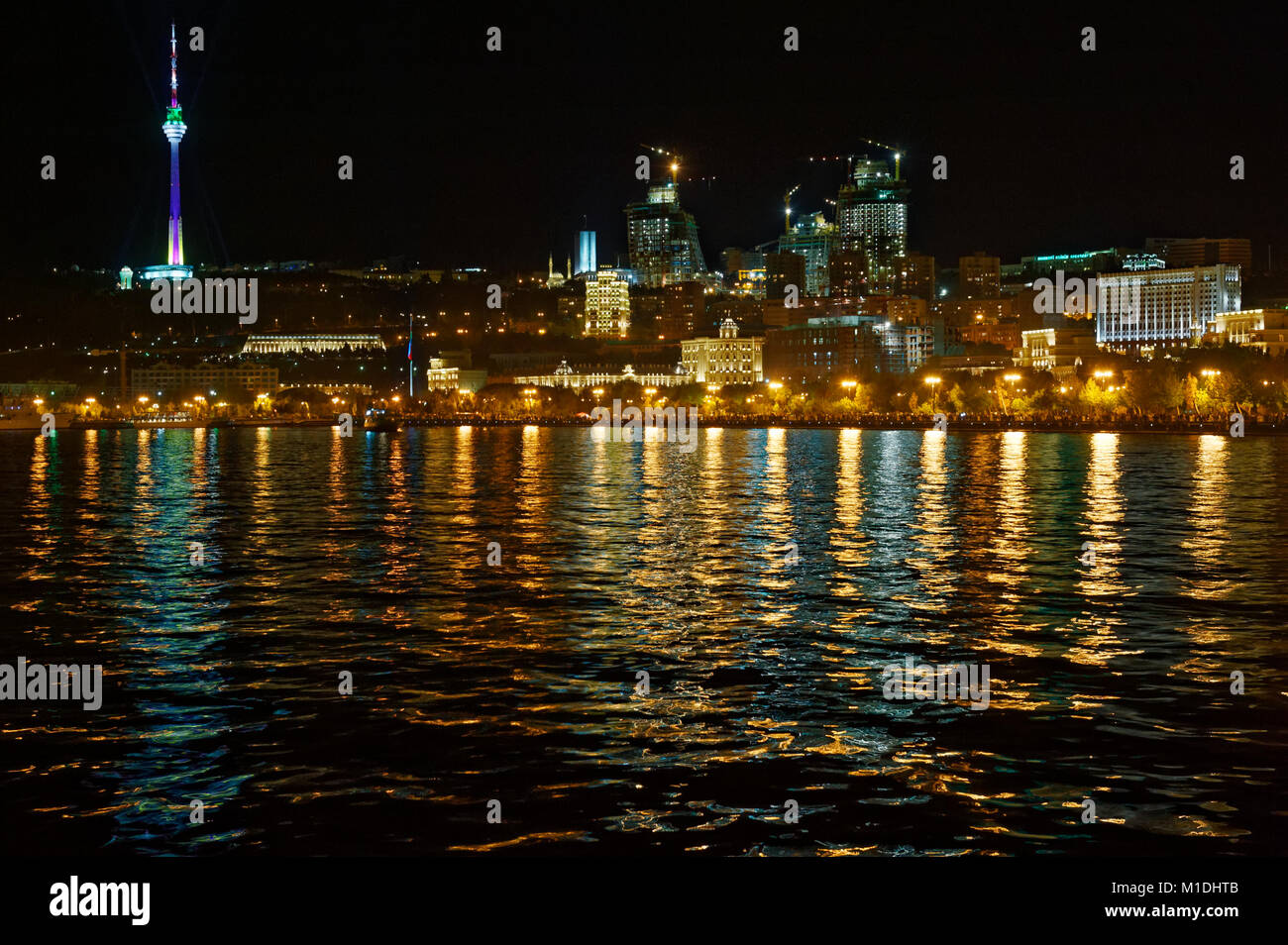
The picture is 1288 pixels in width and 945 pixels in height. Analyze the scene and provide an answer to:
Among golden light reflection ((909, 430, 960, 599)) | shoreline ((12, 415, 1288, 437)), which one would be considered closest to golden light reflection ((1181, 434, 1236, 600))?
golden light reflection ((909, 430, 960, 599))

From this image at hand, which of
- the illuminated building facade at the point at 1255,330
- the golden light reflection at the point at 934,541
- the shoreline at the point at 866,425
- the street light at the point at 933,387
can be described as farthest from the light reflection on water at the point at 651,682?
the illuminated building facade at the point at 1255,330

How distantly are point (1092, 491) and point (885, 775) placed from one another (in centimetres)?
3563

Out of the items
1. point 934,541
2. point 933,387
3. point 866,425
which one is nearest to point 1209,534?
point 934,541

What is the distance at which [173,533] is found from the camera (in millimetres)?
31484

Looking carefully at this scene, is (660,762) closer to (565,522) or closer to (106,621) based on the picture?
(106,621)

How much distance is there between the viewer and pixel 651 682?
1467 cm

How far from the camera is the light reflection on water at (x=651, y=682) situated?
9977 millimetres

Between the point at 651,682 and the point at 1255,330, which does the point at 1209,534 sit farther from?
the point at 1255,330

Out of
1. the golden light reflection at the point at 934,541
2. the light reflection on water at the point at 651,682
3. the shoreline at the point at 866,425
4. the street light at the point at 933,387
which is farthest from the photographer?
the street light at the point at 933,387

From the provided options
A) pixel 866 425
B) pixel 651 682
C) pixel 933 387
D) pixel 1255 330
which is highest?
pixel 1255 330

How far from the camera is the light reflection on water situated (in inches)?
393

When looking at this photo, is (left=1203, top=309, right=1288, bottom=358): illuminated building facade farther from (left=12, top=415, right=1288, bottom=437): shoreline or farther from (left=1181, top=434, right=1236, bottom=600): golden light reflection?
(left=1181, top=434, right=1236, bottom=600): golden light reflection

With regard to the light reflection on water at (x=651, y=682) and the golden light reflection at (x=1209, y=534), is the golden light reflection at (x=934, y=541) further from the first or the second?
the golden light reflection at (x=1209, y=534)
